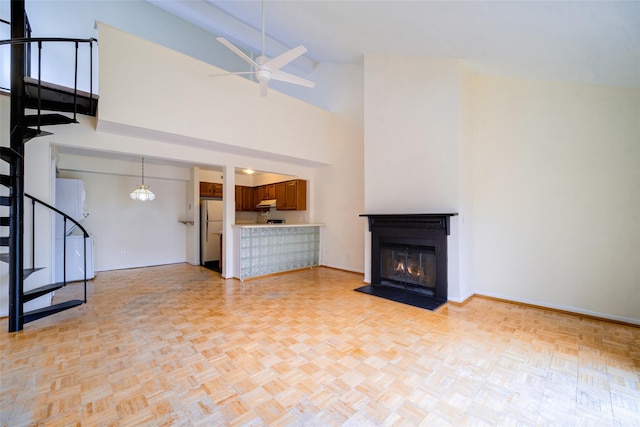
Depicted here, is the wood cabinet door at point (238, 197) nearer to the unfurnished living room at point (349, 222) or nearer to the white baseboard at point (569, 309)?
the unfurnished living room at point (349, 222)

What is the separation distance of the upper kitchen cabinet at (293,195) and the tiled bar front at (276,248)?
697mm

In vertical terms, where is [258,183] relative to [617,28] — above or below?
below

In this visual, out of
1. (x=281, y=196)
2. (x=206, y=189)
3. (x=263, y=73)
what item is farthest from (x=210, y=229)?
(x=263, y=73)

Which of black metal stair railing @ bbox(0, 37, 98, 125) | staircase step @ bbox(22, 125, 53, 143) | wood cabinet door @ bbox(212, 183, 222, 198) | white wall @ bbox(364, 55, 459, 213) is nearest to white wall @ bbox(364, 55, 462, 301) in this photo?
white wall @ bbox(364, 55, 459, 213)

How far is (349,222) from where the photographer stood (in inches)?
223

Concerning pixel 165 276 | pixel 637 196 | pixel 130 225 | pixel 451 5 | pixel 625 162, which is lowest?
pixel 165 276

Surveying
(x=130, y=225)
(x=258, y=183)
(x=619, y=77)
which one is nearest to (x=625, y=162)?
(x=619, y=77)

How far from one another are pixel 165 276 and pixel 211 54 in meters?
5.00

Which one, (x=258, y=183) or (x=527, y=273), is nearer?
(x=527, y=273)

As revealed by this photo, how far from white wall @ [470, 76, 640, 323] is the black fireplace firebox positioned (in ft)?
2.41

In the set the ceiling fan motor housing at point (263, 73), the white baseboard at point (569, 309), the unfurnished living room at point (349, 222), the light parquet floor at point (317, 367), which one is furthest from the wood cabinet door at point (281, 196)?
the white baseboard at point (569, 309)

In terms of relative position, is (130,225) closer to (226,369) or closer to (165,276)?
(165,276)

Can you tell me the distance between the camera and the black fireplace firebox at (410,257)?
12.0 feet

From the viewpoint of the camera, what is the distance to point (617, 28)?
2.13 m
